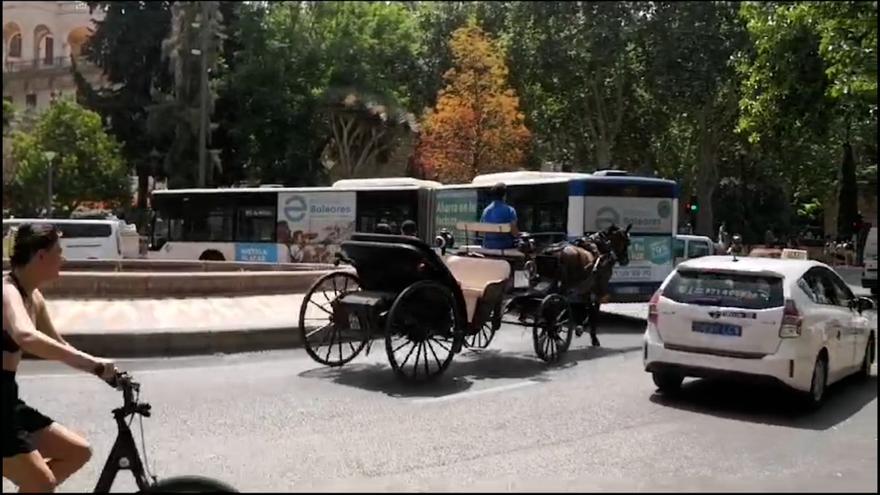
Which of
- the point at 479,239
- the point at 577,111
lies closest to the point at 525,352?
the point at 479,239

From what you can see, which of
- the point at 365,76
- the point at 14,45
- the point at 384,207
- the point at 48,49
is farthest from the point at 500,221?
the point at 365,76

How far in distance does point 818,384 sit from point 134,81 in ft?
103

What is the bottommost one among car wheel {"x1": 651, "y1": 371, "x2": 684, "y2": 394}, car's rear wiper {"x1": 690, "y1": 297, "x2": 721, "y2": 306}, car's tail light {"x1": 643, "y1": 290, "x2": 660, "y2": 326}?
car wheel {"x1": 651, "y1": 371, "x2": 684, "y2": 394}

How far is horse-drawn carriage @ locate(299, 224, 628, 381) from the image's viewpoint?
9.88m

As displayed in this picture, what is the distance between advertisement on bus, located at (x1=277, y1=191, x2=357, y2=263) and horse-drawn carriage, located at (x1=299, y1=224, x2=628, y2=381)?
45.4ft

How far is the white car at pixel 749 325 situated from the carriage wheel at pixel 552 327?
2173 millimetres

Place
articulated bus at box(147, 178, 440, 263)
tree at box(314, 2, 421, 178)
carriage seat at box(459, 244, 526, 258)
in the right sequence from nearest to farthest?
carriage seat at box(459, 244, 526, 258), articulated bus at box(147, 178, 440, 263), tree at box(314, 2, 421, 178)

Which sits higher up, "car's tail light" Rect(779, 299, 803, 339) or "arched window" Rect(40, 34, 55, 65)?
"arched window" Rect(40, 34, 55, 65)

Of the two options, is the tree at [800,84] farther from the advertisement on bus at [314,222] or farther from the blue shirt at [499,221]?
the advertisement on bus at [314,222]

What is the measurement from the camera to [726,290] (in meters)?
8.92

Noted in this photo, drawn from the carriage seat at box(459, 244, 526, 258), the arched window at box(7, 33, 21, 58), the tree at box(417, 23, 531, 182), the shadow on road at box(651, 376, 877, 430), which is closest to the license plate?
the shadow on road at box(651, 376, 877, 430)

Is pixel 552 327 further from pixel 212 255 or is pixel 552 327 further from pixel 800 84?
pixel 212 255

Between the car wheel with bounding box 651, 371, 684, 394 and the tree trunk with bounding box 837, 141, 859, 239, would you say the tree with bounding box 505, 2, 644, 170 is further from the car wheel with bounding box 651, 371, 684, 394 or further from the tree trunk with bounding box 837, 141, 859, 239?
the car wheel with bounding box 651, 371, 684, 394

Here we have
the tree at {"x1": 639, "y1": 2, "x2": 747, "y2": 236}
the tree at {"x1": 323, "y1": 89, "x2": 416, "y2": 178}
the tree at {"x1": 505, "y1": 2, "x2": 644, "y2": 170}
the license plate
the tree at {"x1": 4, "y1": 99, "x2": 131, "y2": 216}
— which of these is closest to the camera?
the license plate
